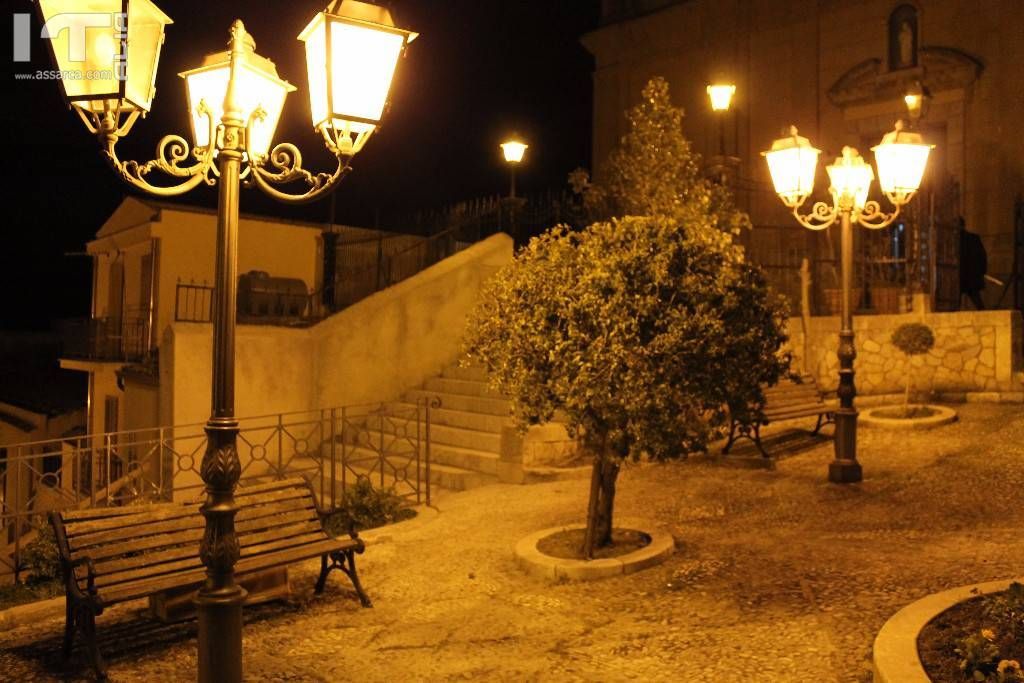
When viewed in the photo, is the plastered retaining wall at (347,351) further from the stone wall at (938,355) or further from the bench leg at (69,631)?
the bench leg at (69,631)

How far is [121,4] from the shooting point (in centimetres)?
400

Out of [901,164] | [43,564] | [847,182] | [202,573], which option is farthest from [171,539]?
[901,164]

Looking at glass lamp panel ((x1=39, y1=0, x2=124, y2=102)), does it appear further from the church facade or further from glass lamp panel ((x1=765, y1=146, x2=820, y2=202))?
the church facade

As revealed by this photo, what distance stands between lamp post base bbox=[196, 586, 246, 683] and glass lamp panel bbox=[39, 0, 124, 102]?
7.57ft

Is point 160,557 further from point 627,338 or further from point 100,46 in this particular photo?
point 627,338

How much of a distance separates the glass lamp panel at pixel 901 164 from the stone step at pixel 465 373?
19.7 feet

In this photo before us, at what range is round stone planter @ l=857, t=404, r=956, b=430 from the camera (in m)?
11.5

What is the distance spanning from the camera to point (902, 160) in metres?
8.81

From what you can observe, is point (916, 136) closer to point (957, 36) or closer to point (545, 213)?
point (545, 213)

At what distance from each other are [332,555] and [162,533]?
109cm

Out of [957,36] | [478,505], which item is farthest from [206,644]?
[957,36]

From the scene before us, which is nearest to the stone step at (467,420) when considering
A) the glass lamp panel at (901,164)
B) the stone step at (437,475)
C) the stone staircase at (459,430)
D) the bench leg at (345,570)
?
the stone staircase at (459,430)

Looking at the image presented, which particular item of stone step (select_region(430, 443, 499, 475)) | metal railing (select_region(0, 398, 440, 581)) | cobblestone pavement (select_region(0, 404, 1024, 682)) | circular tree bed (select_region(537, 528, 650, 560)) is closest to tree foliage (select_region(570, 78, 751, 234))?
metal railing (select_region(0, 398, 440, 581))

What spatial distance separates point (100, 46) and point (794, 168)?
22.7ft
